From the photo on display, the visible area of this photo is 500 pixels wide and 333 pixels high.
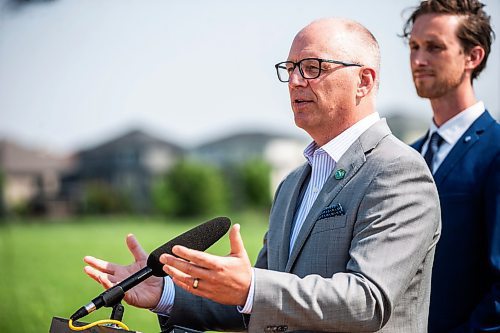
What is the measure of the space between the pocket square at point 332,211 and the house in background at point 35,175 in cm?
8012

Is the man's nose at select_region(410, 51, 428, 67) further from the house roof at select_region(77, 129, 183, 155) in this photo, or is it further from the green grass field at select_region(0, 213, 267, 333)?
the house roof at select_region(77, 129, 183, 155)

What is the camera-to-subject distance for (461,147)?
11.1 feet

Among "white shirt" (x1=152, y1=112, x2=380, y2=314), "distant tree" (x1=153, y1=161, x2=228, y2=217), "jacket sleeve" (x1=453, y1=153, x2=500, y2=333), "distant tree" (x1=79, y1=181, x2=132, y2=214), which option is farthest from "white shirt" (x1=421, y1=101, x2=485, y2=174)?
"distant tree" (x1=79, y1=181, x2=132, y2=214)

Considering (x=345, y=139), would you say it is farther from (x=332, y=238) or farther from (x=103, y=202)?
(x=103, y=202)

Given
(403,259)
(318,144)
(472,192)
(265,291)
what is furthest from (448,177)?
(265,291)

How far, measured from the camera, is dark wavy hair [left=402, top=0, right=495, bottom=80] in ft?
11.4

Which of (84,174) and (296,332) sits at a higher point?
(296,332)

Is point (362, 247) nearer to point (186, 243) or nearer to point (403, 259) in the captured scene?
point (403, 259)

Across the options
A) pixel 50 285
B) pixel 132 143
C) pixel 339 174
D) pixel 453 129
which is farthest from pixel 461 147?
pixel 132 143

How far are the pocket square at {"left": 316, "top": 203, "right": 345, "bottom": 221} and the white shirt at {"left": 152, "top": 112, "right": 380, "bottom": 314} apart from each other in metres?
0.14

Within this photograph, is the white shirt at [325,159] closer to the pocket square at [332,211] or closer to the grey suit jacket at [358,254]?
the grey suit jacket at [358,254]

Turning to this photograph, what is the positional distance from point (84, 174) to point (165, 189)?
12.3m

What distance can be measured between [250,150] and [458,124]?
89868mm

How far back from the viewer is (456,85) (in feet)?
11.4
